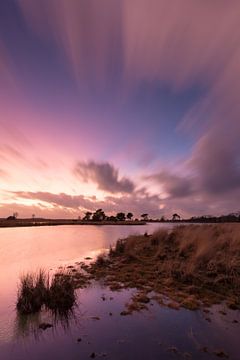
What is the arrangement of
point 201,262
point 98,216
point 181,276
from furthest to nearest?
1. point 98,216
2. point 201,262
3. point 181,276

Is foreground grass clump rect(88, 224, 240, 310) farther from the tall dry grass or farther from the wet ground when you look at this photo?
the wet ground

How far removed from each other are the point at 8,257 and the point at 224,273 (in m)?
12.9

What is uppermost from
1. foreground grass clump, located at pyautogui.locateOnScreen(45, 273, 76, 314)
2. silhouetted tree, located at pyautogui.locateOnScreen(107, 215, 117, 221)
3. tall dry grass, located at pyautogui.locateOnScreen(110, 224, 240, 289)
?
silhouetted tree, located at pyautogui.locateOnScreen(107, 215, 117, 221)

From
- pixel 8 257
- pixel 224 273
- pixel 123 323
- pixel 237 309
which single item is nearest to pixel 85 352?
pixel 123 323

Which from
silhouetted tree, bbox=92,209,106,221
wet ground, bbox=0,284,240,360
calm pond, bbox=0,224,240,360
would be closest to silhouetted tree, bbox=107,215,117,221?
silhouetted tree, bbox=92,209,106,221

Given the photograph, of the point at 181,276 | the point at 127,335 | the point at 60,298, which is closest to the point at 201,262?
the point at 181,276

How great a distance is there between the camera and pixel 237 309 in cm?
804

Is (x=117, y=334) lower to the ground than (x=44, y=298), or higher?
lower

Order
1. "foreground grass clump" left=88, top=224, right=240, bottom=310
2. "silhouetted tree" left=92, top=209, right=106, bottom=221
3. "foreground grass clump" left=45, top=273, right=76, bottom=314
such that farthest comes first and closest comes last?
"silhouetted tree" left=92, top=209, right=106, bottom=221 → "foreground grass clump" left=88, top=224, right=240, bottom=310 → "foreground grass clump" left=45, top=273, right=76, bottom=314

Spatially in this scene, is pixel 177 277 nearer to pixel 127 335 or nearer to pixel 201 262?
pixel 201 262

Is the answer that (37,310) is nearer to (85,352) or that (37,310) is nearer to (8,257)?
(85,352)

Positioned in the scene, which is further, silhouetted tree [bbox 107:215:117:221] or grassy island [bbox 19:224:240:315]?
silhouetted tree [bbox 107:215:117:221]

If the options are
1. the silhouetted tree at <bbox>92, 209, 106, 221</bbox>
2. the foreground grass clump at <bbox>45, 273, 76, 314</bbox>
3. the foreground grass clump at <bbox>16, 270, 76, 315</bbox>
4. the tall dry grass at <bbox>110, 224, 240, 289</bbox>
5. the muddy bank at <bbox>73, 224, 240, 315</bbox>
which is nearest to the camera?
the foreground grass clump at <bbox>16, 270, 76, 315</bbox>

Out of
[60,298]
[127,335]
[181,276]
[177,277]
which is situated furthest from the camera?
[177,277]
